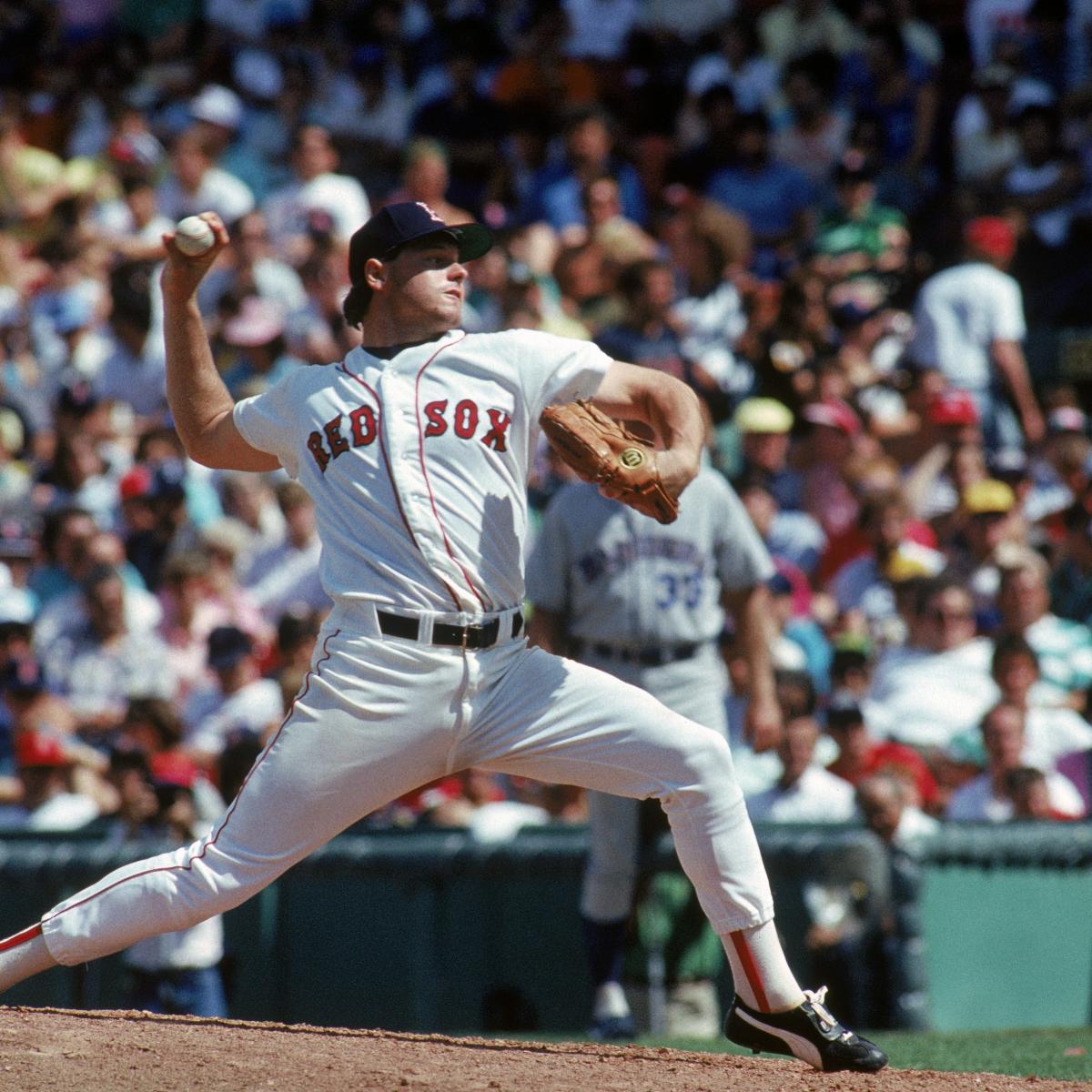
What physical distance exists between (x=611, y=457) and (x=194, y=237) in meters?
1.02

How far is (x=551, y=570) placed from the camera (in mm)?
6012

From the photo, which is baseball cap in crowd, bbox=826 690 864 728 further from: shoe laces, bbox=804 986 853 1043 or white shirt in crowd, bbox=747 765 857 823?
shoe laces, bbox=804 986 853 1043

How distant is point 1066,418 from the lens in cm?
928

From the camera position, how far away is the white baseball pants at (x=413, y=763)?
4.04 meters

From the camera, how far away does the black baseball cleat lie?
13.6ft

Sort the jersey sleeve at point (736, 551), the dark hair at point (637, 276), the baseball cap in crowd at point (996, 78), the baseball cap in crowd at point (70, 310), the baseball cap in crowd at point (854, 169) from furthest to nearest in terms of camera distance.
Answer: the baseball cap in crowd at point (996, 78), the baseball cap in crowd at point (854, 169), the baseball cap in crowd at point (70, 310), the dark hair at point (637, 276), the jersey sleeve at point (736, 551)

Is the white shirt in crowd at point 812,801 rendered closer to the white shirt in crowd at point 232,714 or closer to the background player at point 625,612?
the background player at point 625,612

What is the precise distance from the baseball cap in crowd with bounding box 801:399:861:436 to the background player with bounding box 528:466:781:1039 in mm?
3102

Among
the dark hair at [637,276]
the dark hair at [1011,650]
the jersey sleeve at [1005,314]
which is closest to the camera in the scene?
the dark hair at [1011,650]

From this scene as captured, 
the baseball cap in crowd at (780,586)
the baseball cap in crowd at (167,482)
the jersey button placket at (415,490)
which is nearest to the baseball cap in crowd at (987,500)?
the baseball cap in crowd at (780,586)

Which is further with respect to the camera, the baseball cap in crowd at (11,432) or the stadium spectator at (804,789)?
the baseball cap in crowd at (11,432)

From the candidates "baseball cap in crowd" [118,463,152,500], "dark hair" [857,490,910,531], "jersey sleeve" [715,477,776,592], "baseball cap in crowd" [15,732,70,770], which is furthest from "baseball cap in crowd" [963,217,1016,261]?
"baseball cap in crowd" [15,732,70,770]

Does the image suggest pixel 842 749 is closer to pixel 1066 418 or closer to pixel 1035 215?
pixel 1066 418

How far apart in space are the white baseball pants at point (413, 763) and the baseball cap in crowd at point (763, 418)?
16.6 ft
